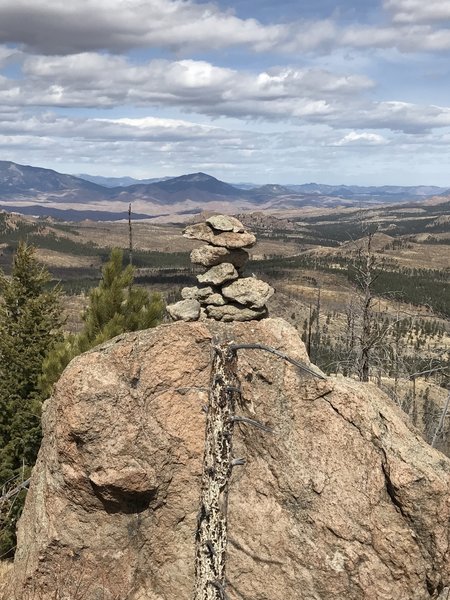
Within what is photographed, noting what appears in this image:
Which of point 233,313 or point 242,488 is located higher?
point 233,313

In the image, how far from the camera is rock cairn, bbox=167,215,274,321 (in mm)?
17109

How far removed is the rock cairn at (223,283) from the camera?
17.1 meters

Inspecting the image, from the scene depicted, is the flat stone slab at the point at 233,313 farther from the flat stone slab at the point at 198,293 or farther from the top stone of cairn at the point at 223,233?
the top stone of cairn at the point at 223,233

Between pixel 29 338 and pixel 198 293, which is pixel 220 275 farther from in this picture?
pixel 29 338

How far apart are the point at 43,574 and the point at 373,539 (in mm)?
8502

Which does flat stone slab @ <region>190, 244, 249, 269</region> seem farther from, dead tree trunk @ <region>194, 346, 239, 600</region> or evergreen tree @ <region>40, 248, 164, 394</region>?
dead tree trunk @ <region>194, 346, 239, 600</region>

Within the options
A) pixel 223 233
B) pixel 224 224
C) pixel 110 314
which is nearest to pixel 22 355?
pixel 110 314

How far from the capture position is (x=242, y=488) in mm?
14172

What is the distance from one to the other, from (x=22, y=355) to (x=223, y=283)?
1657 centimetres

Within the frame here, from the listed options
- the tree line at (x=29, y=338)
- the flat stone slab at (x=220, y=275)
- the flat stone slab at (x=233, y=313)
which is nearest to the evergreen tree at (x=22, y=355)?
the tree line at (x=29, y=338)

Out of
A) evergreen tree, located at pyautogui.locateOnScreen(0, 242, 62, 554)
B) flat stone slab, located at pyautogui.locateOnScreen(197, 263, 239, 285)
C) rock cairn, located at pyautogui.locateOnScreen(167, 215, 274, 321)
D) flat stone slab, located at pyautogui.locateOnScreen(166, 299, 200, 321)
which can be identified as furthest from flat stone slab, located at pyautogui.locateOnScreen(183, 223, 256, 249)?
evergreen tree, located at pyautogui.locateOnScreen(0, 242, 62, 554)

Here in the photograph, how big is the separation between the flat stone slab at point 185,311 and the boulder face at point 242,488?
1295 millimetres

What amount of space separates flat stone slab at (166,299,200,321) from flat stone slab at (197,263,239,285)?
98 cm

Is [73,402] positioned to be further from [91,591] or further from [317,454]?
[317,454]
